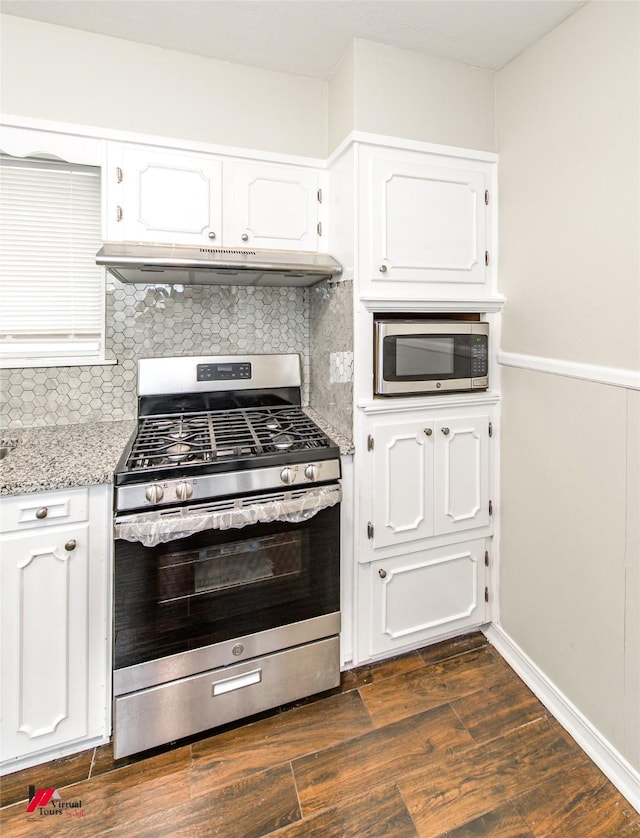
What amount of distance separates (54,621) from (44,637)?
0.18 feet

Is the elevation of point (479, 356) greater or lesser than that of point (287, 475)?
greater

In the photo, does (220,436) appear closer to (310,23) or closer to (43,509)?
(43,509)

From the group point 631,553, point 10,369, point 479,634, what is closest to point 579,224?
point 631,553

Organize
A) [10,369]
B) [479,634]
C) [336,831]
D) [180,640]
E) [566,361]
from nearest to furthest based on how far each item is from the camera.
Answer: [336,831] < [180,640] < [566,361] < [10,369] < [479,634]

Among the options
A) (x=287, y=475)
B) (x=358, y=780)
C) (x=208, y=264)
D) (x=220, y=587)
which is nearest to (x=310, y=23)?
(x=208, y=264)

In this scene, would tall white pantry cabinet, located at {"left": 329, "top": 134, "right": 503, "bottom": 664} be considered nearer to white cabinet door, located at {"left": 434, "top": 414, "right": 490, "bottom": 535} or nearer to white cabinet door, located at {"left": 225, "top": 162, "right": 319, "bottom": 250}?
white cabinet door, located at {"left": 434, "top": 414, "right": 490, "bottom": 535}

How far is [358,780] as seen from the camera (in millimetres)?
1478

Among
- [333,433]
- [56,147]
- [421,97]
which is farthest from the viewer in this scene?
[333,433]

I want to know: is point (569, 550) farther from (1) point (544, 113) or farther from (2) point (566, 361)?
(1) point (544, 113)

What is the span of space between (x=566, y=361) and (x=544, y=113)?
36.8 inches

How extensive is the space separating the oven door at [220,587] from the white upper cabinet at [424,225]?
0.98 metres

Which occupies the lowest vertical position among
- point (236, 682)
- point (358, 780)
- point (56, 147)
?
point (358, 780)

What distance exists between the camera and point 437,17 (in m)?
1.61

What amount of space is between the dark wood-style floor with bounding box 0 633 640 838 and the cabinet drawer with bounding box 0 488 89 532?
0.83m
